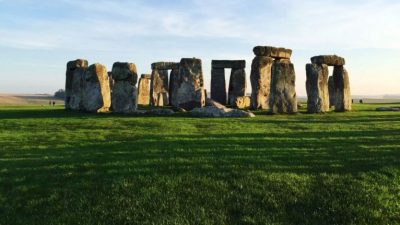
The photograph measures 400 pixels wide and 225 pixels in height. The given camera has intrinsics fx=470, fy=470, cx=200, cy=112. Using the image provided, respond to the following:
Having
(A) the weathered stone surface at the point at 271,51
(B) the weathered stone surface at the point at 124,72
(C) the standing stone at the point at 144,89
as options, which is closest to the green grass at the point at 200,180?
(B) the weathered stone surface at the point at 124,72

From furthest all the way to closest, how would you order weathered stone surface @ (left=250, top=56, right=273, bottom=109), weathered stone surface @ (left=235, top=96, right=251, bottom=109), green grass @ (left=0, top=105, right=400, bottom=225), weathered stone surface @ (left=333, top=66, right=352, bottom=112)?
weathered stone surface @ (left=235, top=96, right=251, bottom=109)
weathered stone surface @ (left=250, top=56, right=273, bottom=109)
weathered stone surface @ (left=333, top=66, right=352, bottom=112)
green grass @ (left=0, top=105, right=400, bottom=225)

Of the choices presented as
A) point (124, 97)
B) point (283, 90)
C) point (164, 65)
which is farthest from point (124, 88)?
point (164, 65)

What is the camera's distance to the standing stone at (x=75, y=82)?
25922 millimetres

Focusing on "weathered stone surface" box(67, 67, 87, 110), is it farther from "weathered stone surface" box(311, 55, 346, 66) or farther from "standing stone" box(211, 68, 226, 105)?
"weathered stone surface" box(311, 55, 346, 66)

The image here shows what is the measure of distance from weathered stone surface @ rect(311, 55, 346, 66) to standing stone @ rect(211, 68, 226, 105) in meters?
8.94

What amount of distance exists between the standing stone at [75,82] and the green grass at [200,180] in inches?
462

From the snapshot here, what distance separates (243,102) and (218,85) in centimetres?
408

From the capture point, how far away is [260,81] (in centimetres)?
2870

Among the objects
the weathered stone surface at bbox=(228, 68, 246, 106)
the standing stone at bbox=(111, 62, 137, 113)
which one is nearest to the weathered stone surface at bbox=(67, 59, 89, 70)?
the standing stone at bbox=(111, 62, 137, 113)

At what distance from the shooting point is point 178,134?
14812 mm

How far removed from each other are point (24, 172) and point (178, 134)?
17.7ft

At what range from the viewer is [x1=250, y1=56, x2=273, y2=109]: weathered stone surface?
93.2 feet

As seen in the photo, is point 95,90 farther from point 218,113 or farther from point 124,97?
point 218,113

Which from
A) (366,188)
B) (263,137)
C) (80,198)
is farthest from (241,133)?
(80,198)
